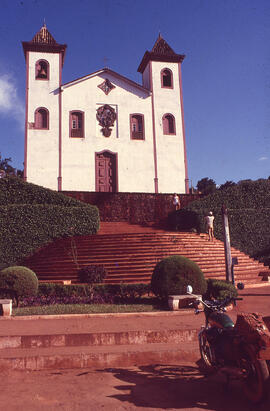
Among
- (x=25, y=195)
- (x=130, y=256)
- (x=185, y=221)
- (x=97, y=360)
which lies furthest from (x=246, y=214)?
(x=97, y=360)

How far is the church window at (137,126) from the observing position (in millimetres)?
30500

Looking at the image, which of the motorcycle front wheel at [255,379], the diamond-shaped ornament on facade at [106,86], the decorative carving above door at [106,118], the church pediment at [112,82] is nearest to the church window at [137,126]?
the decorative carving above door at [106,118]

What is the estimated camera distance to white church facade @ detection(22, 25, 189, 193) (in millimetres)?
28453

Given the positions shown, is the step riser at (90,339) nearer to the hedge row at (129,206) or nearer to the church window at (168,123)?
the hedge row at (129,206)

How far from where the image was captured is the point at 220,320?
16.4ft

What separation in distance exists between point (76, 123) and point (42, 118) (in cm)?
281

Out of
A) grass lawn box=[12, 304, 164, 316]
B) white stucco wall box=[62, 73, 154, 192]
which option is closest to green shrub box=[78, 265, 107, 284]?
grass lawn box=[12, 304, 164, 316]

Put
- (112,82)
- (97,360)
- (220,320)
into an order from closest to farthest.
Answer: (220,320), (97,360), (112,82)

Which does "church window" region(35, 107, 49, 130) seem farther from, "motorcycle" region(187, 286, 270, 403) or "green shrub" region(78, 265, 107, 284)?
"motorcycle" region(187, 286, 270, 403)

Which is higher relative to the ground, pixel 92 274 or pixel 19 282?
pixel 92 274

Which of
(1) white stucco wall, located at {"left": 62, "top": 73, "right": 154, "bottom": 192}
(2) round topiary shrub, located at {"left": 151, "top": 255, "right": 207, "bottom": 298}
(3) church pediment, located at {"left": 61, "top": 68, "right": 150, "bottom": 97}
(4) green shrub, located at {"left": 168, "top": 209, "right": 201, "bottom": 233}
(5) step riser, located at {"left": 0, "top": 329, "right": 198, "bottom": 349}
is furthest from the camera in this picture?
(3) church pediment, located at {"left": 61, "top": 68, "right": 150, "bottom": 97}

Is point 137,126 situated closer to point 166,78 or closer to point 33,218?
point 166,78

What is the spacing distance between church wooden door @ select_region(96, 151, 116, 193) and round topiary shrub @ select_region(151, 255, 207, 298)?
61.5 feet

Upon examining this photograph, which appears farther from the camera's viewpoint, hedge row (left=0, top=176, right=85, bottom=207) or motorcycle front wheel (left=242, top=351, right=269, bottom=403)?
hedge row (left=0, top=176, right=85, bottom=207)
